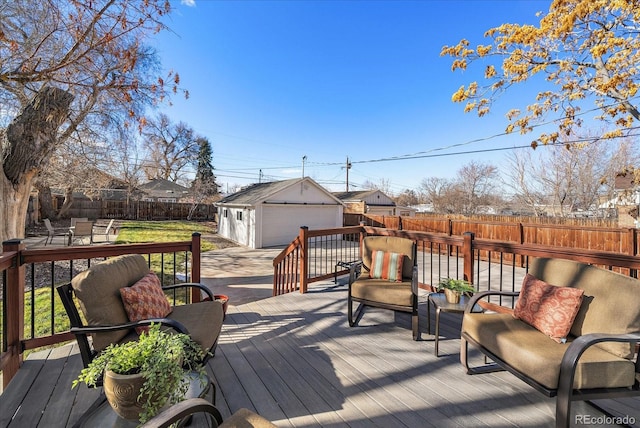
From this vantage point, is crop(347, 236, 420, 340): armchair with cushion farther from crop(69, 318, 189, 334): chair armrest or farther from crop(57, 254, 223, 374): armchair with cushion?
crop(69, 318, 189, 334): chair armrest

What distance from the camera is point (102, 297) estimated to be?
6.34 feet

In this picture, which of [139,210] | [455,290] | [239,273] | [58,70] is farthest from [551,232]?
[139,210]

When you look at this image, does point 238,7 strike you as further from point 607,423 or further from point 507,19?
point 607,423

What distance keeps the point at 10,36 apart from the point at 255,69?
7622mm

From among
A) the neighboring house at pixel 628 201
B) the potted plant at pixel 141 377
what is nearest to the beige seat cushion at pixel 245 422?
the potted plant at pixel 141 377

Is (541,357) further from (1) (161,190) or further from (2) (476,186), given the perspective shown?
(2) (476,186)

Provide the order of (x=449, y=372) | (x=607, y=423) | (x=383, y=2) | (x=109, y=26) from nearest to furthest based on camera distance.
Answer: (x=607, y=423) → (x=449, y=372) → (x=109, y=26) → (x=383, y=2)

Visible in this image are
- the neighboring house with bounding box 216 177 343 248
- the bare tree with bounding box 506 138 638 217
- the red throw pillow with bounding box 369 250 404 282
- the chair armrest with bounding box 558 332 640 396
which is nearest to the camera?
the chair armrest with bounding box 558 332 640 396

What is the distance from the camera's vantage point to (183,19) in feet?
14.9

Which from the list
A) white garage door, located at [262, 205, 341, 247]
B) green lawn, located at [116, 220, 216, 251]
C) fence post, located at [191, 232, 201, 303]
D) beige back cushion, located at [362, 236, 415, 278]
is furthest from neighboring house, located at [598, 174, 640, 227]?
green lawn, located at [116, 220, 216, 251]

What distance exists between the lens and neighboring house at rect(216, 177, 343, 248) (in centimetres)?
1319

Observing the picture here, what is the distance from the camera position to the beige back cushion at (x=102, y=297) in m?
1.85

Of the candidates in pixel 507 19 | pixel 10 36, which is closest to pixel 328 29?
pixel 507 19

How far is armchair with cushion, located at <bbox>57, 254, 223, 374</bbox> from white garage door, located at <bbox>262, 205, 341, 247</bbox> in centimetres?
1092
